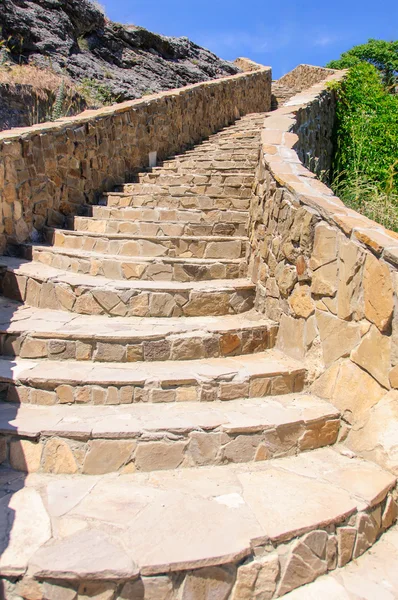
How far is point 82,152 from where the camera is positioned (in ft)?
18.7

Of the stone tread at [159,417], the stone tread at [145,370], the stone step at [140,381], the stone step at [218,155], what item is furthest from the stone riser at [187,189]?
the stone tread at [159,417]

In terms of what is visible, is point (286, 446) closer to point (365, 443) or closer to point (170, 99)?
point (365, 443)

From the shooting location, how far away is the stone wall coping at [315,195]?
267 centimetres

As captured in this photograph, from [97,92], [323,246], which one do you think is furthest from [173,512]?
[97,92]

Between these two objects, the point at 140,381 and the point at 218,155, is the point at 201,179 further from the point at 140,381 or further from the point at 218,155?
the point at 140,381

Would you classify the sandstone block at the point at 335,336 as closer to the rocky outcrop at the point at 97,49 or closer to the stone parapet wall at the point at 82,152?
the stone parapet wall at the point at 82,152

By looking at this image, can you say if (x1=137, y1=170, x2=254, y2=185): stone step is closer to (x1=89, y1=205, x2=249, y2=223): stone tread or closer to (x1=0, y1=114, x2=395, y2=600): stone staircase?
(x1=89, y1=205, x2=249, y2=223): stone tread

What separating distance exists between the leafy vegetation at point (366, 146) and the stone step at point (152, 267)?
6.59 feet

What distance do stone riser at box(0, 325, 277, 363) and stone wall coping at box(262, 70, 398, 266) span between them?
105 centimetres

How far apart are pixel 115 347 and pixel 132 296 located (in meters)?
0.58

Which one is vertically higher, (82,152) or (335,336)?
(82,152)

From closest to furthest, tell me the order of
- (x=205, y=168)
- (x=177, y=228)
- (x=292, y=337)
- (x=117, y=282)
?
(x=292, y=337), (x=117, y=282), (x=177, y=228), (x=205, y=168)

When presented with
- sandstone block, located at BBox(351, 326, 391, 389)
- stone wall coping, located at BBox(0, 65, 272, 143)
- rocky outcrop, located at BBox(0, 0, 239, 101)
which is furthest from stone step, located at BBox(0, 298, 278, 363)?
rocky outcrop, located at BBox(0, 0, 239, 101)

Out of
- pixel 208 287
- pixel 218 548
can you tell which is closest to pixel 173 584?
pixel 218 548
